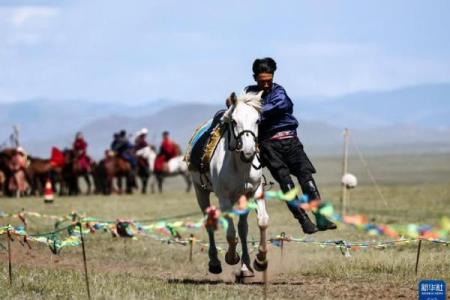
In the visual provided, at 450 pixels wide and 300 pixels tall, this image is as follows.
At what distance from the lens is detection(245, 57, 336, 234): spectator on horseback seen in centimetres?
1252

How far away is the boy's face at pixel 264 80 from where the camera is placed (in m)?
12.6

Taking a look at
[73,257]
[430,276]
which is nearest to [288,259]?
[430,276]

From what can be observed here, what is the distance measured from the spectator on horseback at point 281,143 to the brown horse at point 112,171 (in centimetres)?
3013

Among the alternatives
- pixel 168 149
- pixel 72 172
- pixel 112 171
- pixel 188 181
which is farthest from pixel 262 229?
pixel 168 149

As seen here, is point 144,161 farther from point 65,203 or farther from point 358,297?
point 358,297

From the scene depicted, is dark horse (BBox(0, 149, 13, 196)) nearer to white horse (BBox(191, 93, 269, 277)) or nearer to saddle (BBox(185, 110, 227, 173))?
saddle (BBox(185, 110, 227, 173))

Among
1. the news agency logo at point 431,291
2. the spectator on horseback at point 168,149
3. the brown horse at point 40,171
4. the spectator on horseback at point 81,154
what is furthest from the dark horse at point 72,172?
the news agency logo at point 431,291

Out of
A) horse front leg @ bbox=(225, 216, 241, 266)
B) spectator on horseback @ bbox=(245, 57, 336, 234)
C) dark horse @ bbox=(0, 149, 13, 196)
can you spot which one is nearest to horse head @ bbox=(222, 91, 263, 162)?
spectator on horseback @ bbox=(245, 57, 336, 234)

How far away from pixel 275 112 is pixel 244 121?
0.88 meters

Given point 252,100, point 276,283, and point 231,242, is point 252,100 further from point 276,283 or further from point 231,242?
point 276,283

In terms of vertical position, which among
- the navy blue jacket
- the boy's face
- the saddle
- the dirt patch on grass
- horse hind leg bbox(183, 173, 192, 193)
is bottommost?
the dirt patch on grass

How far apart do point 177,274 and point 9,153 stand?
27.6 metres

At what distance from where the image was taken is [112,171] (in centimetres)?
4253

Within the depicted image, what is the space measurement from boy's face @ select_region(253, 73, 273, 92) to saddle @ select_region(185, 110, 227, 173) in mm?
673
